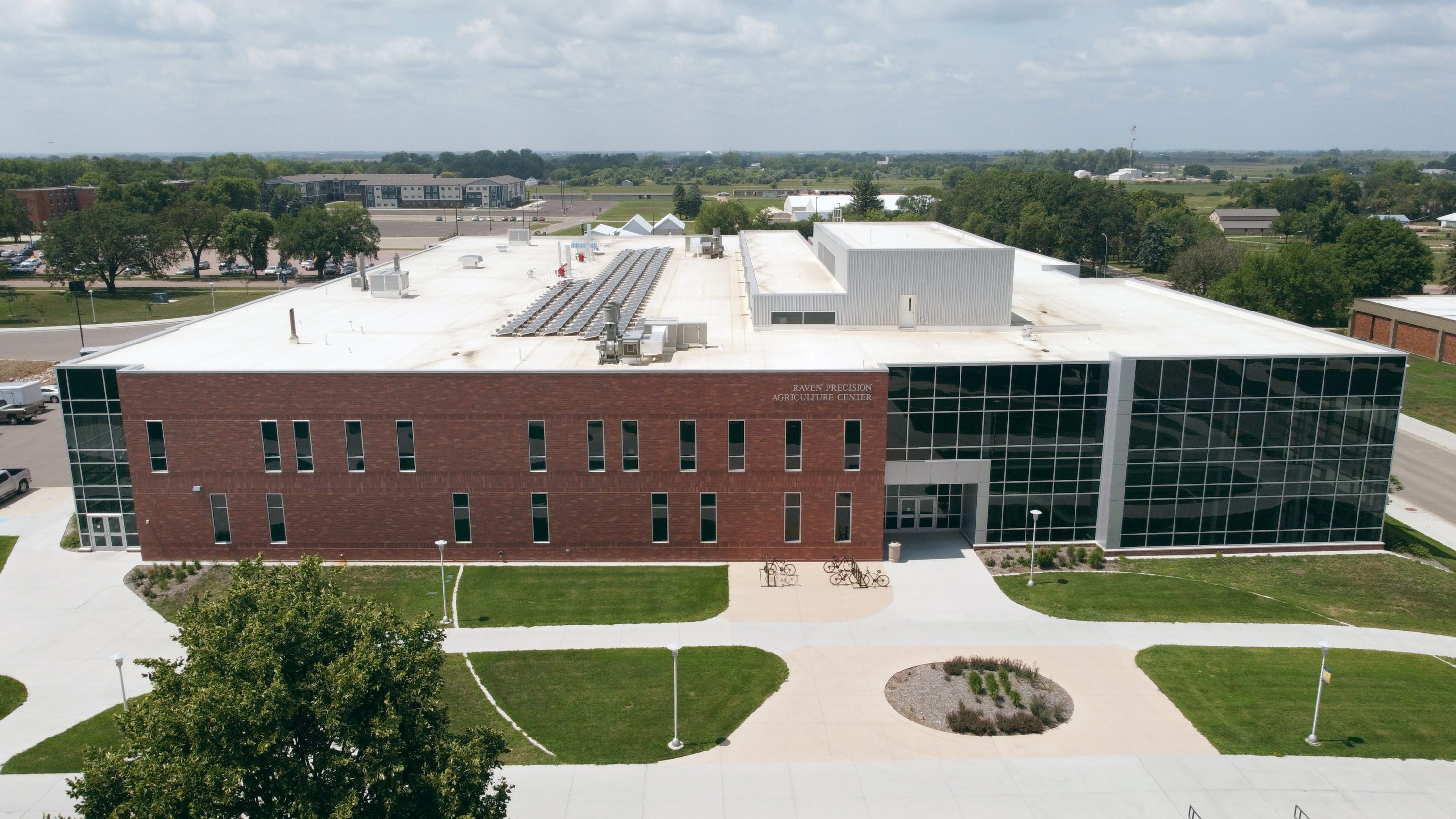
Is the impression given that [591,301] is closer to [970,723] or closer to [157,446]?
[157,446]

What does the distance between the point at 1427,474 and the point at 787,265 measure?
3320 centimetres

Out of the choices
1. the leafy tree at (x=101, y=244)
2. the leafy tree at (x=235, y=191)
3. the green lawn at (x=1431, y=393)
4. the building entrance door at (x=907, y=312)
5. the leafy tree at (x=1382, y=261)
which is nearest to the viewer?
the building entrance door at (x=907, y=312)

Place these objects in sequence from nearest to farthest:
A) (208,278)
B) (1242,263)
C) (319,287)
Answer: (319,287) → (1242,263) → (208,278)

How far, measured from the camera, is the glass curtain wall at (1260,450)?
127ft

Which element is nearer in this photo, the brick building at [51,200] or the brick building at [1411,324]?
the brick building at [1411,324]

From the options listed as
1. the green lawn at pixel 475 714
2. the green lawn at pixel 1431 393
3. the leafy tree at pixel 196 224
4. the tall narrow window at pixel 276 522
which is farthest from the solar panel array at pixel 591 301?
the leafy tree at pixel 196 224

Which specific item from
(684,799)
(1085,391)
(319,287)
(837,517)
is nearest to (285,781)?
(684,799)

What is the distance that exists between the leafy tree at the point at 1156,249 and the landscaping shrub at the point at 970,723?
336ft

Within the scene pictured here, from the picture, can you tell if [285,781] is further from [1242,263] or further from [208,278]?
[208,278]

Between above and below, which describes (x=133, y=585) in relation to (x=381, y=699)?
below

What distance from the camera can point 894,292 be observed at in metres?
45.1

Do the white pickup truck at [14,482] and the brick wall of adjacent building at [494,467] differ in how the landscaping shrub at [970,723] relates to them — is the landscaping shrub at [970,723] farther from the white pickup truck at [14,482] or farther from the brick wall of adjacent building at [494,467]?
the white pickup truck at [14,482]

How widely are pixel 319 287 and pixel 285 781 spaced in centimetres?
4513

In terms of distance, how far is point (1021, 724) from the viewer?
2755 centimetres
